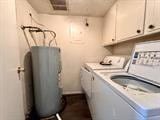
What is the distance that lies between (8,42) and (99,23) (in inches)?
100.0

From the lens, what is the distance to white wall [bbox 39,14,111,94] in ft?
9.92

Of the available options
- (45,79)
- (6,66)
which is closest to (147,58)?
(6,66)

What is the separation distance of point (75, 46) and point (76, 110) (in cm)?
160

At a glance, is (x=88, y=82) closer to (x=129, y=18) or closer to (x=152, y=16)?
(x=129, y=18)

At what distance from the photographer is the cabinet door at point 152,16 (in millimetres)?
1121

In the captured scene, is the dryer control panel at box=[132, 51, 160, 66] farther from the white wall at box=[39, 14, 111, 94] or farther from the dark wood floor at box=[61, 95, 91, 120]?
the white wall at box=[39, 14, 111, 94]

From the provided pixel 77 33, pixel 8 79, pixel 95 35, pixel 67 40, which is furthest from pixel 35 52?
pixel 95 35

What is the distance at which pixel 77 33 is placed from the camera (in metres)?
3.09

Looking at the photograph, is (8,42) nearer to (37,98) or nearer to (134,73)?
(37,98)

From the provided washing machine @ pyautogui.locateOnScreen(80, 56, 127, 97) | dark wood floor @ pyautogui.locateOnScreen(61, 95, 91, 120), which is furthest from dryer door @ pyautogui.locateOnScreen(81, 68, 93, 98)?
dark wood floor @ pyautogui.locateOnScreen(61, 95, 91, 120)

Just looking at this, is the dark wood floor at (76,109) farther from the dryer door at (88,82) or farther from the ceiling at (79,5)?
the ceiling at (79,5)

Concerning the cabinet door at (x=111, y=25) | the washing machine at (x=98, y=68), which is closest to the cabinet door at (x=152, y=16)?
the washing machine at (x=98, y=68)

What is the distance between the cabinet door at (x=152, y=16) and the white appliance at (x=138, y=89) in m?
0.18

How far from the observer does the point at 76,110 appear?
238cm
